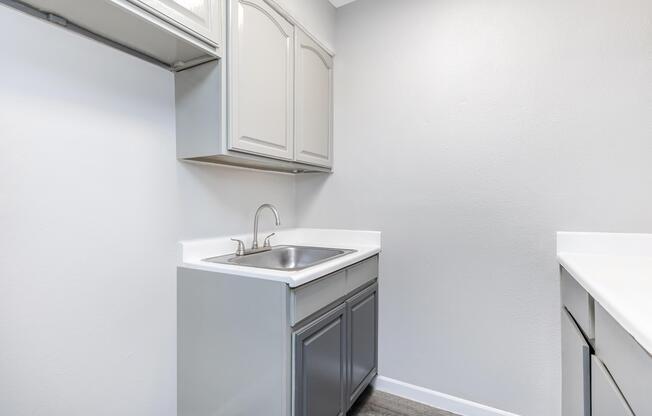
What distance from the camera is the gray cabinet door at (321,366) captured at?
1.18 m

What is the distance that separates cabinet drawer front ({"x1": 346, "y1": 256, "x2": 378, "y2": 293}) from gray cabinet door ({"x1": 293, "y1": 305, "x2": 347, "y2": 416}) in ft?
0.46

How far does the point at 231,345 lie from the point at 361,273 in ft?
2.52

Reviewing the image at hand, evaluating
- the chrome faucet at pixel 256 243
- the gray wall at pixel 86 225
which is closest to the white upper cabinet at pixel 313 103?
the chrome faucet at pixel 256 243

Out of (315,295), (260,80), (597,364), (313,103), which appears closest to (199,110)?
(260,80)

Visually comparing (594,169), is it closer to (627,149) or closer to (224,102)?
(627,149)

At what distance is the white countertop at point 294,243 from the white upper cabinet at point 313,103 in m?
0.52

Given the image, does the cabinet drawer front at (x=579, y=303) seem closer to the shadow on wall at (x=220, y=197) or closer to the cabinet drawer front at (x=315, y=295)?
the cabinet drawer front at (x=315, y=295)

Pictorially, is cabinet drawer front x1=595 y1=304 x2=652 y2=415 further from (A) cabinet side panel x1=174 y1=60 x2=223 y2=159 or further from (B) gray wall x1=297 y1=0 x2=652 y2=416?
(A) cabinet side panel x1=174 y1=60 x2=223 y2=159

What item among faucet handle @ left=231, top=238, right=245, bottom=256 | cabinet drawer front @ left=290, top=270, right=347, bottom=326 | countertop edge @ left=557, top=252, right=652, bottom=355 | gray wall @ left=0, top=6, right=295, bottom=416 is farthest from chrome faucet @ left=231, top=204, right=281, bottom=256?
countertop edge @ left=557, top=252, right=652, bottom=355

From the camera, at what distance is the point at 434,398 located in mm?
1767

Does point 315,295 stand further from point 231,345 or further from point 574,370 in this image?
point 574,370

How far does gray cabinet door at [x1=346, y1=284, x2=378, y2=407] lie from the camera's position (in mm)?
1572

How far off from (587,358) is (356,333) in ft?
3.16

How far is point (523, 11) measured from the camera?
1.57 meters
